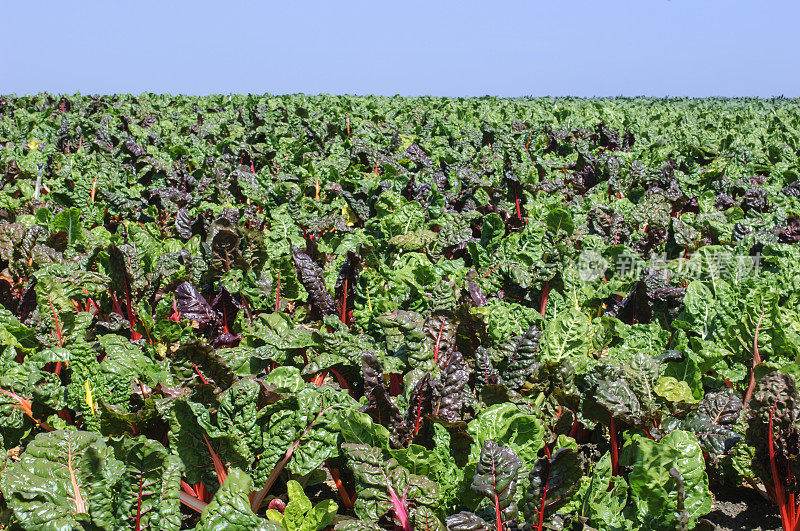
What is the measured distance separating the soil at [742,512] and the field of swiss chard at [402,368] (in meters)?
0.02

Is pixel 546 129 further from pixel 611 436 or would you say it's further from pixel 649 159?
pixel 611 436

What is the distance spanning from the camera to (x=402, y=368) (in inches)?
117

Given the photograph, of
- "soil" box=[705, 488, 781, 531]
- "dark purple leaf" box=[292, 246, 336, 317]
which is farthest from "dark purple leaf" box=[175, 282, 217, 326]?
"soil" box=[705, 488, 781, 531]

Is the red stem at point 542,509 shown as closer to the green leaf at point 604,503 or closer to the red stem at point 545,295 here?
the green leaf at point 604,503

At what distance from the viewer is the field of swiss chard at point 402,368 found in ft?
6.81

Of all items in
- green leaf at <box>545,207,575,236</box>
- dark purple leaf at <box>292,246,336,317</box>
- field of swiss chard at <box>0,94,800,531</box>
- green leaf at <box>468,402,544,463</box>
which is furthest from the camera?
green leaf at <box>545,207,575,236</box>

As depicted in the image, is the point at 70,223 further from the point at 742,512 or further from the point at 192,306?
the point at 742,512

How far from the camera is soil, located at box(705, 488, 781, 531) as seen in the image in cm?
250

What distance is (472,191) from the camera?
20.6 feet

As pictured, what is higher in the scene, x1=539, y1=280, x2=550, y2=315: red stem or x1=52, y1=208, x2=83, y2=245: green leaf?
x1=52, y1=208, x2=83, y2=245: green leaf

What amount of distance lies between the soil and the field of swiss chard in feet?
0.06

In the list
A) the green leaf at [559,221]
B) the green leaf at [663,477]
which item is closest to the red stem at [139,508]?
the green leaf at [663,477]

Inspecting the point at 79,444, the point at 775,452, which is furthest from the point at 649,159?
the point at 79,444

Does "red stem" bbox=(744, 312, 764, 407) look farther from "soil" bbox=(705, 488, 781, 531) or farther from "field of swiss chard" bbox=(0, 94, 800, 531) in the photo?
"soil" bbox=(705, 488, 781, 531)
